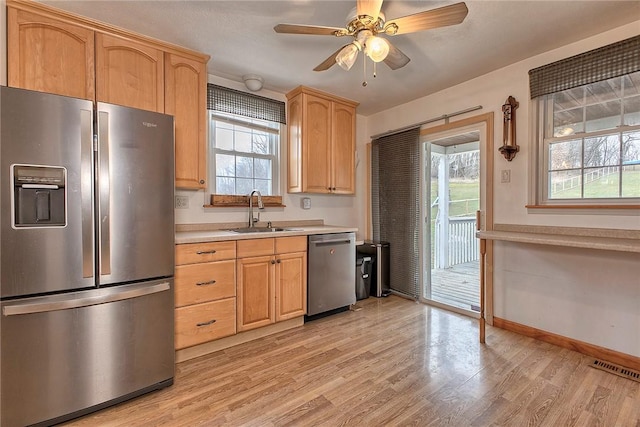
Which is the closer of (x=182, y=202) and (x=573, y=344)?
(x=573, y=344)

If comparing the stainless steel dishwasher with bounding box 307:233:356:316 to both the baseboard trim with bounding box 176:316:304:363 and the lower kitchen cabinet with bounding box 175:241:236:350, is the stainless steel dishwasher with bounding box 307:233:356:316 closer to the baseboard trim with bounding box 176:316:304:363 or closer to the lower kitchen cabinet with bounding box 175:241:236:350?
the baseboard trim with bounding box 176:316:304:363

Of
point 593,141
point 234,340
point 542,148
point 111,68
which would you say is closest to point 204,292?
point 234,340

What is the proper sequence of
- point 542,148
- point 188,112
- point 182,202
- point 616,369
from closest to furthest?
point 616,369
point 188,112
point 542,148
point 182,202

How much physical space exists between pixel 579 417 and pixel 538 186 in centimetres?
171

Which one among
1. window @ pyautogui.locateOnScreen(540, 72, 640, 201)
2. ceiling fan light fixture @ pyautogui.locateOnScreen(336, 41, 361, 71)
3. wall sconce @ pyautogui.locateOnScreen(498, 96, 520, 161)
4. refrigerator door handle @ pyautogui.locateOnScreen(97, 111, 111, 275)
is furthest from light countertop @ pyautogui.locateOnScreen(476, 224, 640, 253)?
refrigerator door handle @ pyautogui.locateOnScreen(97, 111, 111, 275)

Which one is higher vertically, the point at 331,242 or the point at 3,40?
the point at 3,40

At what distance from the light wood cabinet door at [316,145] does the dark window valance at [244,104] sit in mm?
338

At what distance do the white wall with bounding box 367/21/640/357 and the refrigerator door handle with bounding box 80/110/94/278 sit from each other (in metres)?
3.12

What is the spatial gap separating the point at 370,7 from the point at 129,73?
1.75 m

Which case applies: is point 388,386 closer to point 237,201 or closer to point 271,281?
point 271,281

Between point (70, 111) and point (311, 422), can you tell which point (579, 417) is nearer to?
point (311, 422)

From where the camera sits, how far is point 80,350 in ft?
5.07

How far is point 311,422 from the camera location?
155 cm

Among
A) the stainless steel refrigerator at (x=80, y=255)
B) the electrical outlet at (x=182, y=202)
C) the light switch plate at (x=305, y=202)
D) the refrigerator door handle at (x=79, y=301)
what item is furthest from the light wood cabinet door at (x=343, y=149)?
the refrigerator door handle at (x=79, y=301)
